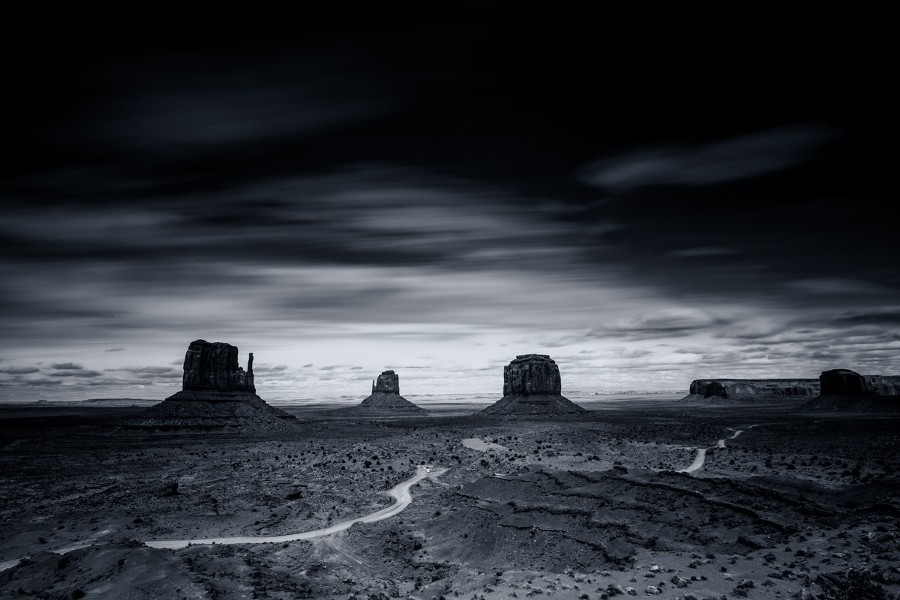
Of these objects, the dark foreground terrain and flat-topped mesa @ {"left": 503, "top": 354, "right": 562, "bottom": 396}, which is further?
flat-topped mesa @ {"left": 503, "top": 354, "right": 562, "bottom": 396}

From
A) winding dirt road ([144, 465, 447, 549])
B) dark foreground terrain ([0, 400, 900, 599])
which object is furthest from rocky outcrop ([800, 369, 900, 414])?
winding dirt road ([144, 465, 447, 549])

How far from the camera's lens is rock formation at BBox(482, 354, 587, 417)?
142500mm

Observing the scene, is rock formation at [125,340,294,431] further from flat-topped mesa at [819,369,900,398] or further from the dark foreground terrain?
flat-topped mesa at [819,369,900,398]

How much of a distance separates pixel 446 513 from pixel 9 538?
26.2m

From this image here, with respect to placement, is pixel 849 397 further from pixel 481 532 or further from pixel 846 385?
pixel 481 532

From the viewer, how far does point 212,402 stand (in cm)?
11462

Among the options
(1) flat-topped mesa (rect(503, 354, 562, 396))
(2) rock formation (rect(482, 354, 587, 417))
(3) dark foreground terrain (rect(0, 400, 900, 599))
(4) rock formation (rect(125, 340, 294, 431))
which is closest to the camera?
(3) dark foreground terrain (rect(0, 400, 900, 599))

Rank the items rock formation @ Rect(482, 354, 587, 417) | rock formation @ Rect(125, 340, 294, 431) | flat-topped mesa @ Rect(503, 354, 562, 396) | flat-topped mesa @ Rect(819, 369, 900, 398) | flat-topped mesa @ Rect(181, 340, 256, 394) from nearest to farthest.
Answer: rock formation @ Rect(125, 340, 294, 431) → flat-topped mesa @ Rect(181, 340, 256, 394) → rock formation @ Rect(482, 354, 587, 417) → flat-topped mesa @ Rect(819, 369, 900, 398) → flat-topped mesa @ Rect(503, 354, 562, 396)

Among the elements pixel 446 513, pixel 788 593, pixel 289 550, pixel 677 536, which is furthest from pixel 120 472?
pixel 788 593

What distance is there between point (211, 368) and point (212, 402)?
1085cm

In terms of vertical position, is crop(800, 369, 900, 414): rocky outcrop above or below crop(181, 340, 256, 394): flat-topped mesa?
below

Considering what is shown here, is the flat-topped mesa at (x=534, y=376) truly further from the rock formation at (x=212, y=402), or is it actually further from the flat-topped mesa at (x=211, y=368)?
the flat-topped mesa at (x=211, y=368)

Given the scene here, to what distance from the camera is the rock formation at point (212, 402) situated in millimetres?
106375

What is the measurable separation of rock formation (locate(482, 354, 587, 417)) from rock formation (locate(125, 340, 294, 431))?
68.9 metres
